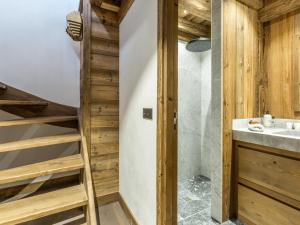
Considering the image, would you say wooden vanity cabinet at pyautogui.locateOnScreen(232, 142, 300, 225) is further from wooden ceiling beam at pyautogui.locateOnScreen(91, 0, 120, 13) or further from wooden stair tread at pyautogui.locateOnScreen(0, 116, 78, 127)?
wooden ceiling beam at pyautogui.locateOnScreen(91, 0, 120, 13)

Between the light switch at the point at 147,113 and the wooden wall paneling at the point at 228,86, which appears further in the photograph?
the wooden wall paneling at the point at 228,86

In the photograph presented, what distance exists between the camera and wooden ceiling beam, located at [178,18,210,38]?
2.46 meters

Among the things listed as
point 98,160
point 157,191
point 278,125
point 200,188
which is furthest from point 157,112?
point 200,188

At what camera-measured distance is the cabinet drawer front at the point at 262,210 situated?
1329mm

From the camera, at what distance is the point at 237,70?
1713mm

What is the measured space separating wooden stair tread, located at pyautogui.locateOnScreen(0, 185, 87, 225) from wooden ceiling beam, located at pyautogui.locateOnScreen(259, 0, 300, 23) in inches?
94.5

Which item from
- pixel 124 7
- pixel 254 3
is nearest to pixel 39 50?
pixel 124 7

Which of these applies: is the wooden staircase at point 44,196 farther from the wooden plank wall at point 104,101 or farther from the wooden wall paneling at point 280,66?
the wooden wall paneling at point 280,66

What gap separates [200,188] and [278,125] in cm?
118

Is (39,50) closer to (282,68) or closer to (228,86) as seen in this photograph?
(228,86)

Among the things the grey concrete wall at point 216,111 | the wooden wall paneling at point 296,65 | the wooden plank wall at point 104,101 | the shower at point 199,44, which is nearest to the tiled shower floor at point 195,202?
the grey concrete wall at point 216,111

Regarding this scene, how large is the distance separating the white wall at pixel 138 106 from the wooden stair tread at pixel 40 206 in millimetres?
474

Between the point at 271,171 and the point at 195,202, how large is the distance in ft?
2.99

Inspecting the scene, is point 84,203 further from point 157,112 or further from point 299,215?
point 299,215
